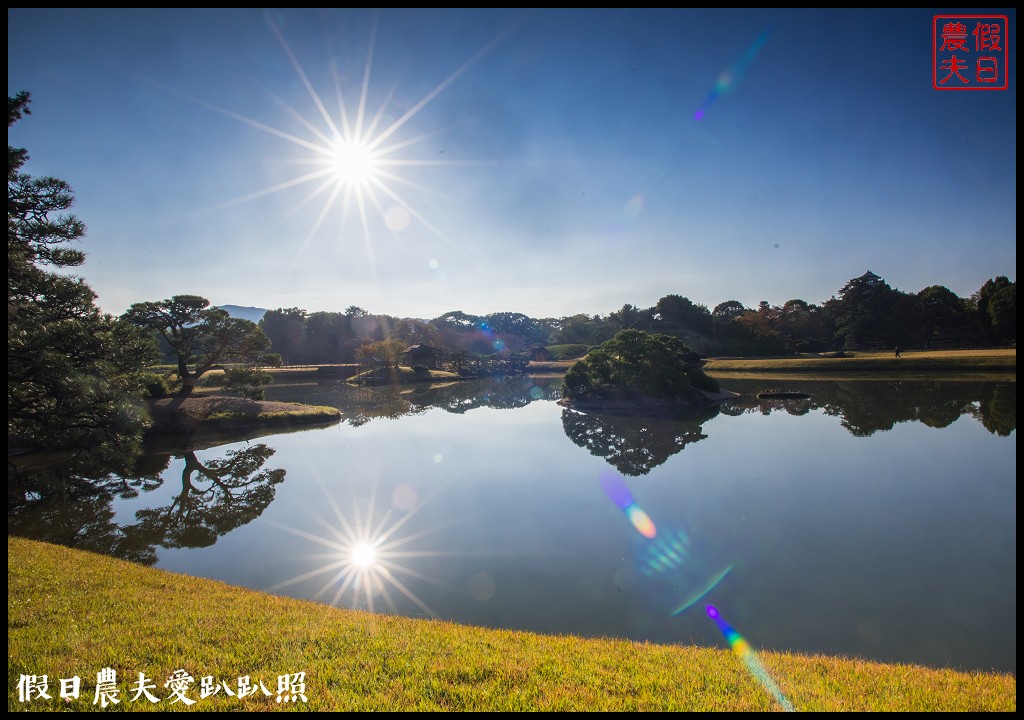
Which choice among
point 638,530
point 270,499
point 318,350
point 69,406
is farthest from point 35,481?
point 318,350

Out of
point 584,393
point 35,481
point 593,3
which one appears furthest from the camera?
point 584,393

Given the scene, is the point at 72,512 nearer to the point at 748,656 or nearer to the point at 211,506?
the point at 211,506

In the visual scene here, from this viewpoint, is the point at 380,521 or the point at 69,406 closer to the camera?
the point at 69,406

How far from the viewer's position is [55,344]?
882 centimetres

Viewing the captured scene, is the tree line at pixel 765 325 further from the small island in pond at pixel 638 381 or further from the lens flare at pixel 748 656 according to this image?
the lens flare at pixel 748 656

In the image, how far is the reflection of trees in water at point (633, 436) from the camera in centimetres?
1488

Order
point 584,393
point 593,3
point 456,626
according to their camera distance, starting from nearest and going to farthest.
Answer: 1. point 593,3
2. point 456,626
3. point 584,393

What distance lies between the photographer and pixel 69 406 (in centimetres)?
890

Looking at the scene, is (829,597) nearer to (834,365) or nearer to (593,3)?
(593,3)

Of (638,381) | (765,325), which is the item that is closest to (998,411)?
(638,381)

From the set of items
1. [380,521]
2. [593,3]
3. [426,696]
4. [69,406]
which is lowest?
[380,521]

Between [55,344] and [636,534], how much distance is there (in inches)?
487

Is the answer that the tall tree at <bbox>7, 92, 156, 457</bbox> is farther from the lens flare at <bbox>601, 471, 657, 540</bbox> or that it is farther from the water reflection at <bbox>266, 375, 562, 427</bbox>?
the water reflection at <bbox>266, 375, 562, 427</bbox>

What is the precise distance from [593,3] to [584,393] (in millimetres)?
26368
